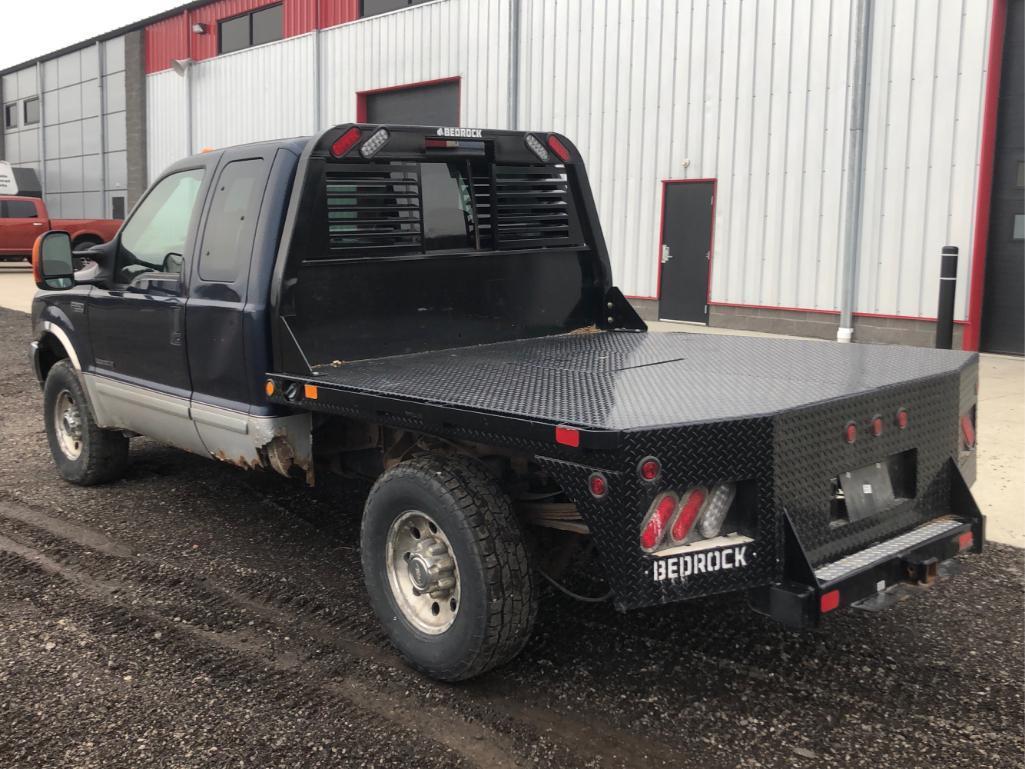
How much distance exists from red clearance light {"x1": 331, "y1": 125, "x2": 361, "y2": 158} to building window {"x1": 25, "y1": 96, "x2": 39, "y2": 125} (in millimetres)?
36506

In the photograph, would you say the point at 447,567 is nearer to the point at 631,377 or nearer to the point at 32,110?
the point at 631,377

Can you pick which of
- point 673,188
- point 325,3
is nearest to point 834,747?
point 673,188

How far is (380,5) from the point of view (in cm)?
1955

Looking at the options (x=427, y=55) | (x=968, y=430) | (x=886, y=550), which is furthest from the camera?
(x=427, y=55)

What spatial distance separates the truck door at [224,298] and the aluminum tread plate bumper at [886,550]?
2.54 m

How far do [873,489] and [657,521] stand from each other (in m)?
0.97

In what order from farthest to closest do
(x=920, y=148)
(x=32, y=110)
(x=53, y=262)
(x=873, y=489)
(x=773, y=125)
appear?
1. (x=32, y=110)
2. (x=773, y=125)
3. (x=920, y=148)
4. (x=53, y=262)
5. (x=873, y=489)

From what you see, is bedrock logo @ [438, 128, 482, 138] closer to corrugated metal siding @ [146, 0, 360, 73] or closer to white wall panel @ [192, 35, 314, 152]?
white wall panel @ [192, 35, 314, 152]

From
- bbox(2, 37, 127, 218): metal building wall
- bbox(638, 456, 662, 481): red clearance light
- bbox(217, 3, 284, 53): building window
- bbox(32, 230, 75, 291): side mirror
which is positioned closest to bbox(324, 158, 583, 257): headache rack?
bbox(32, 230, 75, 291): side mirror

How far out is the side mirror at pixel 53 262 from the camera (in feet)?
17.1

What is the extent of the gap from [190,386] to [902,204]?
377 inches

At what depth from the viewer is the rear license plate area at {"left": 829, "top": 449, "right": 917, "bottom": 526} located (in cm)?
313

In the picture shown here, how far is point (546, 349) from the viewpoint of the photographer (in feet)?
15.0

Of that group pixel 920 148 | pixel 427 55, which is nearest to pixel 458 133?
pixel 920 148
